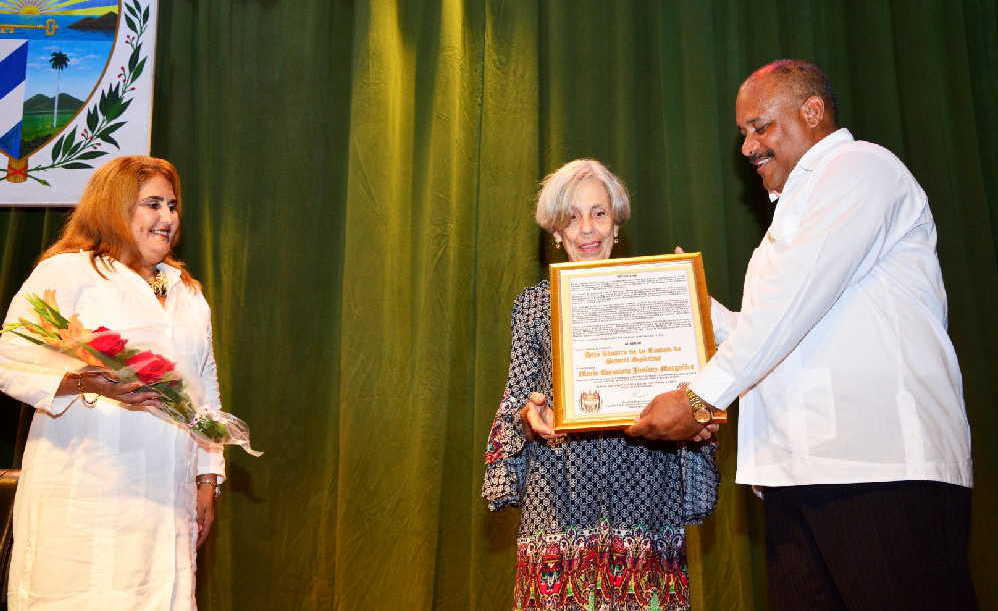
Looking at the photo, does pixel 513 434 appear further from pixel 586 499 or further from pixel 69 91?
pixel 69 91

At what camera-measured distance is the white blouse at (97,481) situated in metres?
2.30

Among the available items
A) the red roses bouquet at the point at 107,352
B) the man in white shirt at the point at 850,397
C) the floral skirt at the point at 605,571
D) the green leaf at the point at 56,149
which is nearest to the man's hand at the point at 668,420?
the man in white shirt at the point at 850,397

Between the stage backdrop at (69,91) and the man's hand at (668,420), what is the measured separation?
267 centimetres

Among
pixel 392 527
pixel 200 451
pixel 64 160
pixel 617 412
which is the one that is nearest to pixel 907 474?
pixel 617 412

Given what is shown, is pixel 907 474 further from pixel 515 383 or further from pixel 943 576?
pixel 515 383

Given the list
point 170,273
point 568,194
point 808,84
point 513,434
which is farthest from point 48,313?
point 808,84

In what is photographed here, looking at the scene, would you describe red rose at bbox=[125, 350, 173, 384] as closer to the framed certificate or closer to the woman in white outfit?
the woman in white outfit

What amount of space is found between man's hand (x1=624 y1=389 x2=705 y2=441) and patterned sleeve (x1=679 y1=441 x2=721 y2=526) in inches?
7.4

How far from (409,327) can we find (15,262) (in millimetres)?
1877

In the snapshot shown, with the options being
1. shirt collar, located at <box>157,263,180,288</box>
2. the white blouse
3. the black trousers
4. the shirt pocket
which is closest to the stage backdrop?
shirt collar, located at <box>157,263,180,288</box>

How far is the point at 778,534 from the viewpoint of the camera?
1.98 meters

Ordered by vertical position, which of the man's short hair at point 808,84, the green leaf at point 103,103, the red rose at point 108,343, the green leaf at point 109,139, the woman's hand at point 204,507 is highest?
the green leaf at point 103,103

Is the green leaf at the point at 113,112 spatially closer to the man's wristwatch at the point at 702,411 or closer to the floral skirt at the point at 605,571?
the floral skirt at the point at 605,571

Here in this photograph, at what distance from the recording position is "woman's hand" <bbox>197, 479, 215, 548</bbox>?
2.70 m
